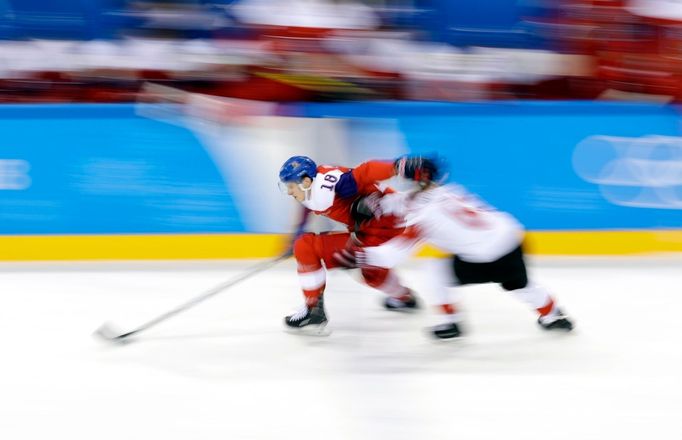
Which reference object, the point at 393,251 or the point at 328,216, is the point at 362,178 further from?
the point at 393,251

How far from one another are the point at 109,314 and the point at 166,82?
1497 millimetres

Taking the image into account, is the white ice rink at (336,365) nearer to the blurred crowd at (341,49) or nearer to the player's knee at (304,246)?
the player's knee at (304,246)

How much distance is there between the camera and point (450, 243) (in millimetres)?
2654

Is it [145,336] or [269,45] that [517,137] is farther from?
[145,336]

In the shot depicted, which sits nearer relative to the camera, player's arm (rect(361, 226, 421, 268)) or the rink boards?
player's arm (rect(361, 226, 421, 268))

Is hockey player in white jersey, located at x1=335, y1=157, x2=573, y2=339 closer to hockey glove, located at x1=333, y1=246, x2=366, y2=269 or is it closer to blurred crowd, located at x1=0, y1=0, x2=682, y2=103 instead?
hockey glove, located at x1=333, y1=246, x2=366, y2=269

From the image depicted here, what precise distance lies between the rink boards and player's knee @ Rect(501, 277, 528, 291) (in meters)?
1.17

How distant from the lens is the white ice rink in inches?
88.1

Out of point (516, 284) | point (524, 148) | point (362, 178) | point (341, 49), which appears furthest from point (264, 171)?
point (516, 284)

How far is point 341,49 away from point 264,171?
899 millimetres

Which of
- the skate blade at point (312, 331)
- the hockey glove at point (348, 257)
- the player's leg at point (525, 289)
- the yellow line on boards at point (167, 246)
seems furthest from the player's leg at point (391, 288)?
the yellow line on boards at point (167, 246)

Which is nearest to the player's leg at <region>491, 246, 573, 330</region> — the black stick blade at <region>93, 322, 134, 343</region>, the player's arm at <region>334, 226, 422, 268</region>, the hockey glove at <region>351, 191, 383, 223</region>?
the player's arm at <region>334, 226, 422, 268</region>

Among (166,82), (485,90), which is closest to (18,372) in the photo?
(166,82)

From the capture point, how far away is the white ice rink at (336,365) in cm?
224
